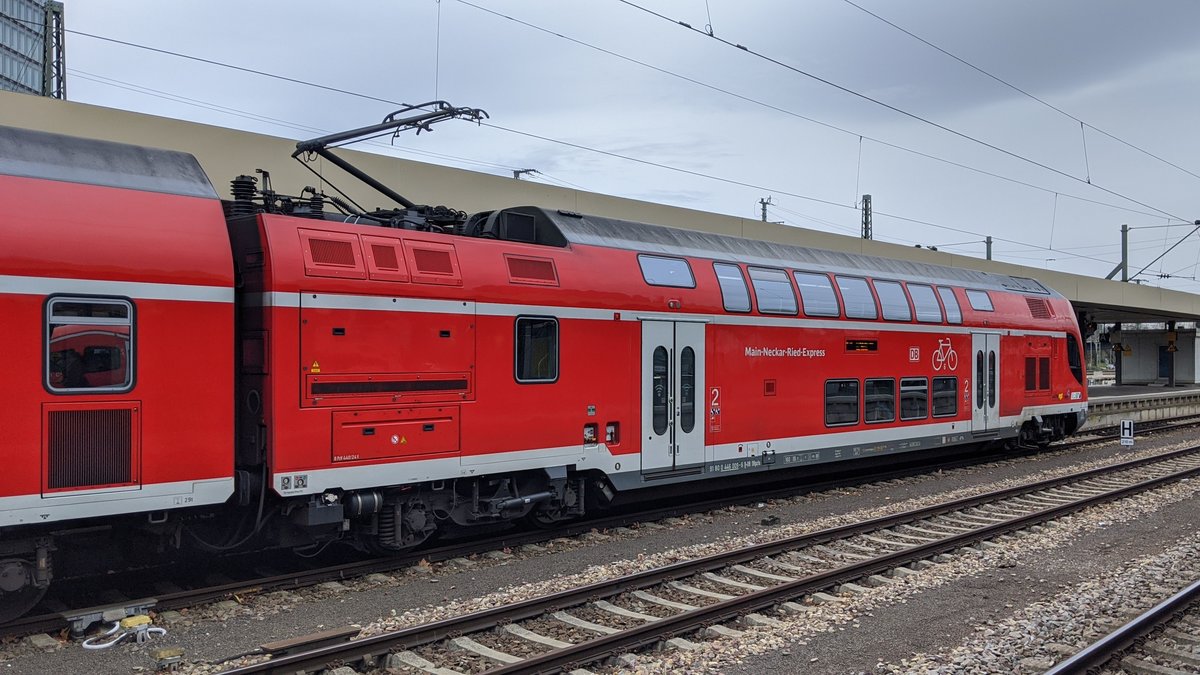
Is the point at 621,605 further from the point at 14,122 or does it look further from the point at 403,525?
the point at 14,122

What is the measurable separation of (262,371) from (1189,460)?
733 inches

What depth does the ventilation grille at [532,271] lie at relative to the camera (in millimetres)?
9570

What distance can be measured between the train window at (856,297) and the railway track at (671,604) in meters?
3.34

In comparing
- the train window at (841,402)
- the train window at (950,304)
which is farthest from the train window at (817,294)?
the train window at (950,304)

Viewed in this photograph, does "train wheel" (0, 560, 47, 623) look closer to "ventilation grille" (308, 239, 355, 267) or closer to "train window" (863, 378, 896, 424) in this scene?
"ventilation grille" (308, 239, 355, 267)

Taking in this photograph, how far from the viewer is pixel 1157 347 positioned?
54.3 m

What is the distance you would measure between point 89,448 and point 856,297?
11.0m

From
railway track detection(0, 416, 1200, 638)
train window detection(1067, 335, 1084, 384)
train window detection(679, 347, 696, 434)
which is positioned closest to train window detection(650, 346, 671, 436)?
train window detection(679, 347, 696, 434)

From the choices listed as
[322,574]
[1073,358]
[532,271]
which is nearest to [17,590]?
[322,574]

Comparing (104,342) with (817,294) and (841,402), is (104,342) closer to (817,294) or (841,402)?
(817,294)

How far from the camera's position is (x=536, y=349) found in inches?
385

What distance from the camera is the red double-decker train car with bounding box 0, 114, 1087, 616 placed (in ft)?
22.0

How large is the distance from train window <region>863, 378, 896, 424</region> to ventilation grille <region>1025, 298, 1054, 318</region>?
225 inches

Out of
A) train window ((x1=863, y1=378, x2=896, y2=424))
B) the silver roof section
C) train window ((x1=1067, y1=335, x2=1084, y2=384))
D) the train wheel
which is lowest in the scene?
the train wheel
